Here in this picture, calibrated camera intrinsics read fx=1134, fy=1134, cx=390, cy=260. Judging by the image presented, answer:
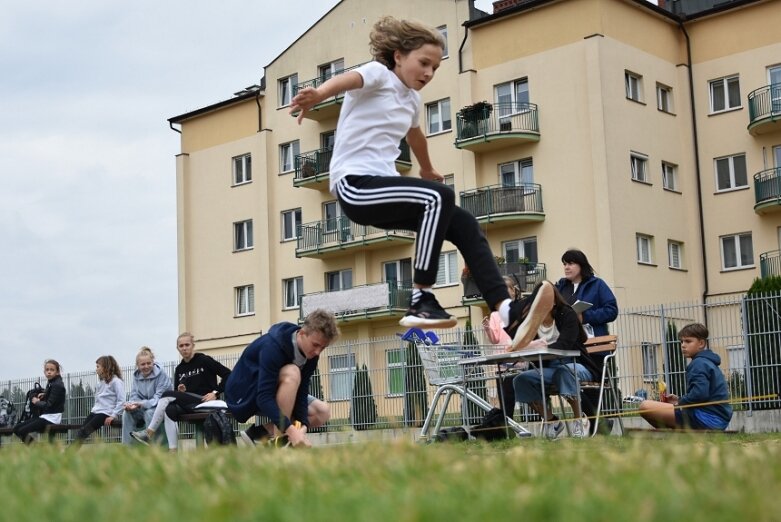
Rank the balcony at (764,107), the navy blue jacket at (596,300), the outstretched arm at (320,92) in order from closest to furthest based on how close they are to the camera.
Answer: the outstretched arm at (320,92), the navy blue jacket at (596,300), the balcony at (764,107)

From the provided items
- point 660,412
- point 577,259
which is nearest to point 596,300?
point 577,259

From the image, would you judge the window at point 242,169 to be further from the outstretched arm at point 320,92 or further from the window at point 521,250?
the outstretched arm at point 320,92

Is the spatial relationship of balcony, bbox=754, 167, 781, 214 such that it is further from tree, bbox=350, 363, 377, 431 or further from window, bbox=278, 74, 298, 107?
tree, bbox=350, 363, 377, 431

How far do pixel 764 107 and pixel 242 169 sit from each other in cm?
2235

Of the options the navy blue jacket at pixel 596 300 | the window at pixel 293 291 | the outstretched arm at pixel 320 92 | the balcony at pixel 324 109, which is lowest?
the navy blue jacket at pixel 596 300

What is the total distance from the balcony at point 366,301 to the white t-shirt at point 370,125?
3501 centimetres

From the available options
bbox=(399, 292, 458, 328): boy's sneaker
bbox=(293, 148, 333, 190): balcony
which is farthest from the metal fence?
bbox=(293, 148, 333, 190): balcony

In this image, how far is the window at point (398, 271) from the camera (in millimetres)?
43875

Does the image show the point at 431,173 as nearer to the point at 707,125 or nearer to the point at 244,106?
the point at 707,125

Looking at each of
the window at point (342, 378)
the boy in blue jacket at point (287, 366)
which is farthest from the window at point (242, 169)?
the boy in blue jacket at point (287, 366)

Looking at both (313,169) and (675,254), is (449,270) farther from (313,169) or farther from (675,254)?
(675,254)

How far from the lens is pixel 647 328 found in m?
20.2

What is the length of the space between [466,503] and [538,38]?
3753cm

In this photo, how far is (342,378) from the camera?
21875 millimetres
